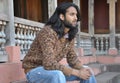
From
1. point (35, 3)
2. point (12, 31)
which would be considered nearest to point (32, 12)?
point (35, 3)

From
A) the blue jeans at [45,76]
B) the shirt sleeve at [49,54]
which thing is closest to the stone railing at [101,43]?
the blue jeans at [45,76]

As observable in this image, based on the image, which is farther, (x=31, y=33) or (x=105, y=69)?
(x=105, y=69)

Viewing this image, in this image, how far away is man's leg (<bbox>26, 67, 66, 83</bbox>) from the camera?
3.36 m

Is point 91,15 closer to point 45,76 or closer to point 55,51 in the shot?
point 55,51

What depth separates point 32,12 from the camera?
12.0m

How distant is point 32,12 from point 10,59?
7.17 metres

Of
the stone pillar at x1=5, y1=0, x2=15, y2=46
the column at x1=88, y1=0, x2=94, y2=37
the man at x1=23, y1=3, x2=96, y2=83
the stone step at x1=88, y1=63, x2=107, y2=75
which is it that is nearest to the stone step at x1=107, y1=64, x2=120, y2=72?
the stone step at x1=88, y1=63, x2=107, y2=75

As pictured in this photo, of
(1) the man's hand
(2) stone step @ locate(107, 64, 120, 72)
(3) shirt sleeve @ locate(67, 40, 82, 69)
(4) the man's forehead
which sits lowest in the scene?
(2) stone step @ locate(107, 64, 120, 72)

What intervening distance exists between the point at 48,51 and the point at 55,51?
21 cm

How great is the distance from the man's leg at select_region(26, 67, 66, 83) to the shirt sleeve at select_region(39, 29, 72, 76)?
0.06 m

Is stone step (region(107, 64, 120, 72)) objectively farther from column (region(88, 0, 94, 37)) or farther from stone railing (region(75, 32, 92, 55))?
column (region(88, 0, 94, 37))

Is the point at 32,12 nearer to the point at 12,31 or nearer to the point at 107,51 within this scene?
the point at 107,51

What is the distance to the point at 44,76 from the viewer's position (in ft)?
11.4

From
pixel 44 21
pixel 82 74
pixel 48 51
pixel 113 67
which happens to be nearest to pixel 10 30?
pixel 48 51
